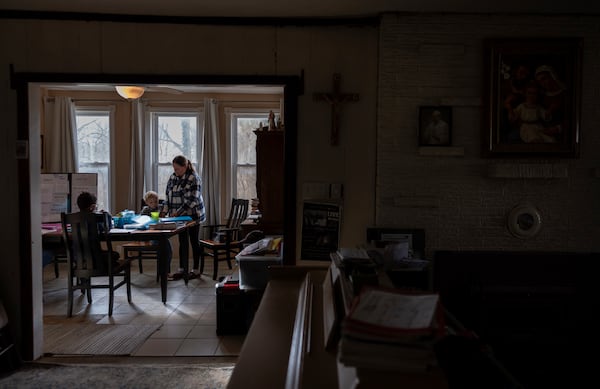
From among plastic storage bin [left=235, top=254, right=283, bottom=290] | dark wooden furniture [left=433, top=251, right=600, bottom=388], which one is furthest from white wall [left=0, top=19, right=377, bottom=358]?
dark wooden furniture [left=433, top=251, right=600, bottom=388]

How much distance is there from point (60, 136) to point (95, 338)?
396 centimetres

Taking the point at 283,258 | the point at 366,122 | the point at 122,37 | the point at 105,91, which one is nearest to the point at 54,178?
the point at 105,91

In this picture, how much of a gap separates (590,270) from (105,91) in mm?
6424

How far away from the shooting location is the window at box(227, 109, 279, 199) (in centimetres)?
736

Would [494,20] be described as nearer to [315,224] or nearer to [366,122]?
[366,122]

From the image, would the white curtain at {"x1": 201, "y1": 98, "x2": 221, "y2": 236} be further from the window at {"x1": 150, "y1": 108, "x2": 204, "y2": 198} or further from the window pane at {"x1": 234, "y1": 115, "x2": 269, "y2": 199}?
the window pane at {"x1": 234, "y1": 115, "x2": 269, "y2": 199}

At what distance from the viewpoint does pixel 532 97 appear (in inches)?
127

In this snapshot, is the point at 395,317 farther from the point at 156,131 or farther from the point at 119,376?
the point at 156,131

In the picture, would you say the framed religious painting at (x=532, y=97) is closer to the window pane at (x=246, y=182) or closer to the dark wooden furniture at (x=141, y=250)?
the dark wooden furniture at (x=141, y=250)

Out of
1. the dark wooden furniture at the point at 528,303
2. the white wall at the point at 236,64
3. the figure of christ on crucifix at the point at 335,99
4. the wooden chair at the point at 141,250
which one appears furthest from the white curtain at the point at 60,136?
the dark wooden furniture at the point at 528,303

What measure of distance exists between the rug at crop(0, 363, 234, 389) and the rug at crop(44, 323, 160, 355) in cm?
32

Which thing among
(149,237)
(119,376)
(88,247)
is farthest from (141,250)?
(119,376)

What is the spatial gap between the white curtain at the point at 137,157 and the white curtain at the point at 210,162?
34.9 inches

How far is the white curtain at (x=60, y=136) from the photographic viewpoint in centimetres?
695
